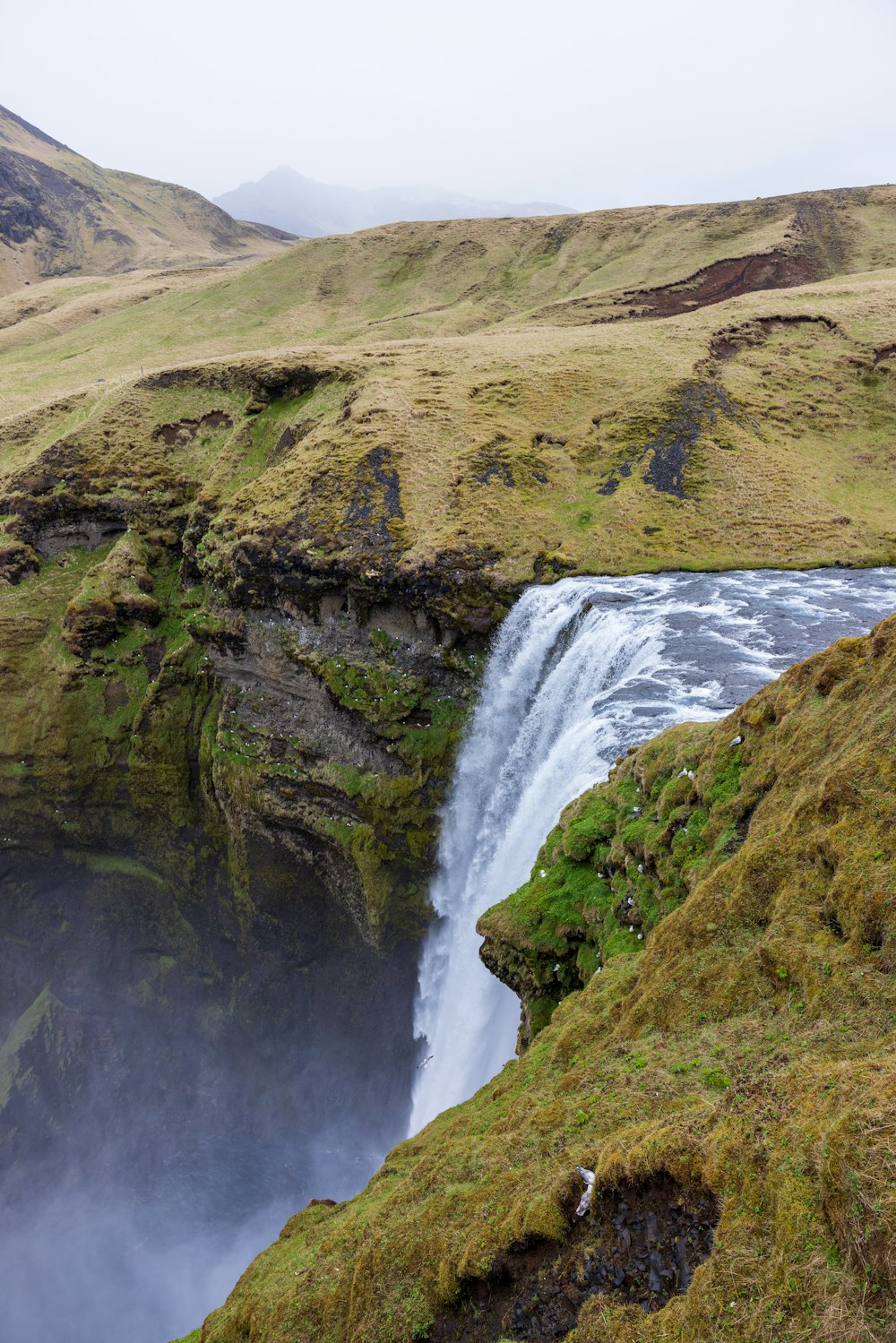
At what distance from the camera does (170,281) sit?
324 feet

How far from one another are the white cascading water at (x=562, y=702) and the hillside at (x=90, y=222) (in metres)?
138

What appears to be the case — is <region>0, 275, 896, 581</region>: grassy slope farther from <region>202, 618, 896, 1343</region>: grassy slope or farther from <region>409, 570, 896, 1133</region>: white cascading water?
<region>202, 618, 896, 1343</region>: grassy slope

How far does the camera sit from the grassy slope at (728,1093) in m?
4.45

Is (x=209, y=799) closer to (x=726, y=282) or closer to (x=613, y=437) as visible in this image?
(x=613, y=437)

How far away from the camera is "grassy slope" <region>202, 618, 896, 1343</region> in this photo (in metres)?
4.45

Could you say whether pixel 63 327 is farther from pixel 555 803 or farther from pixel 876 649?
pixel 876 649

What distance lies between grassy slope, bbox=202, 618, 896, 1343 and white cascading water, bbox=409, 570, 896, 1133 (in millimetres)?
7626

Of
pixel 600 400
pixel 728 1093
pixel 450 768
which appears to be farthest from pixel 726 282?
pixel 728 1093

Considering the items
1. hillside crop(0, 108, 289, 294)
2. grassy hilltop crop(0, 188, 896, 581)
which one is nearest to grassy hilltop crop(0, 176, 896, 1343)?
grassy hilltop crop(0, 188, 896, 581)

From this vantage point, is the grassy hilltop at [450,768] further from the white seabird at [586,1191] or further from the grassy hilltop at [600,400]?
the grassy hilltop at [600,400]

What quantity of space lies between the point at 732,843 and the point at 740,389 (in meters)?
39.3

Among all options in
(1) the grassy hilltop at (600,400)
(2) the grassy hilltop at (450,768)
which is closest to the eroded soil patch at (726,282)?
(1) the grassy hilltop at (600,400)

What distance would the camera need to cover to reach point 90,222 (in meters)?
A: 147

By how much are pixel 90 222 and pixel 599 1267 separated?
7316 inches
